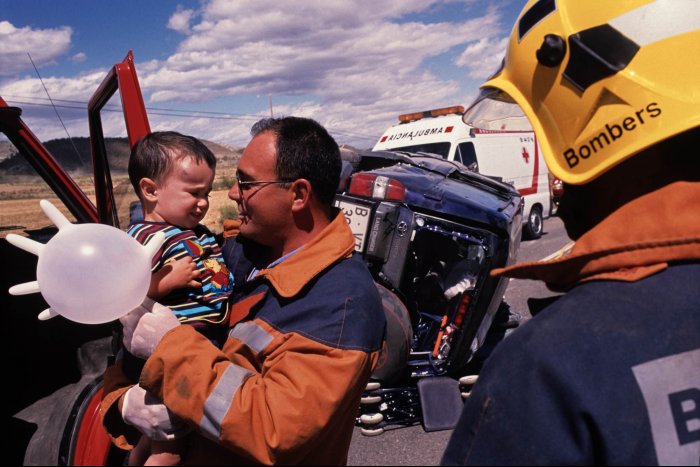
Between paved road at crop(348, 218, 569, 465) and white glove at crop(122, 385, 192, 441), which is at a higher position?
white glove at crop(122, 385, 192, 441)

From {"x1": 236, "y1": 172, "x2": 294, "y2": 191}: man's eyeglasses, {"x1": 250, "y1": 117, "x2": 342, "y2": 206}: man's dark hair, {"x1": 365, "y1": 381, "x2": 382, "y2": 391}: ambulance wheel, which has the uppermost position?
{"x1": 250, "y1": 117, "x2": 342, "y2": 206}: man's dark hair

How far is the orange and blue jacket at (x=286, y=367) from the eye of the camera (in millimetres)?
Result: 1488

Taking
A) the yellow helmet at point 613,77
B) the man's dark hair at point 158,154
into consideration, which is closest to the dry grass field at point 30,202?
the man's dark hair at point 158,154

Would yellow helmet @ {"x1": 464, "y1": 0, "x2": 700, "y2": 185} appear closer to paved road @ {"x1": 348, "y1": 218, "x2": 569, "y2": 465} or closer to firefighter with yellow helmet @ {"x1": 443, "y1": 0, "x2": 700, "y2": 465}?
firefighter with yellow helmet @ {"x1": 443, "y1": 0, "x2": 700, "y2": 465}

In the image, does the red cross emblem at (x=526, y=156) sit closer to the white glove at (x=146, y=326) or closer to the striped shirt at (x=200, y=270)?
the striped shirt at (x=200, y=270)

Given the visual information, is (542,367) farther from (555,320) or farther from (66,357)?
(66,357)

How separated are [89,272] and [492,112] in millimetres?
1422

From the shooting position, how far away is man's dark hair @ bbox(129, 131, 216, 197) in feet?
7.69

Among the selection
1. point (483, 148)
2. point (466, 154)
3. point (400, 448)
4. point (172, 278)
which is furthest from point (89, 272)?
point (483, 148)

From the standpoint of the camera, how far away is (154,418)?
1709 mm

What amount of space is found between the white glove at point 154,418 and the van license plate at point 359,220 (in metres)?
2.03

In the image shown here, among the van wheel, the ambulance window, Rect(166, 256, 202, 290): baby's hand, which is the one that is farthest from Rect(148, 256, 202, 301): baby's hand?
the van wheel

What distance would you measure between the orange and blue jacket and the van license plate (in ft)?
5.57

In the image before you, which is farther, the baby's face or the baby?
the baby's face
